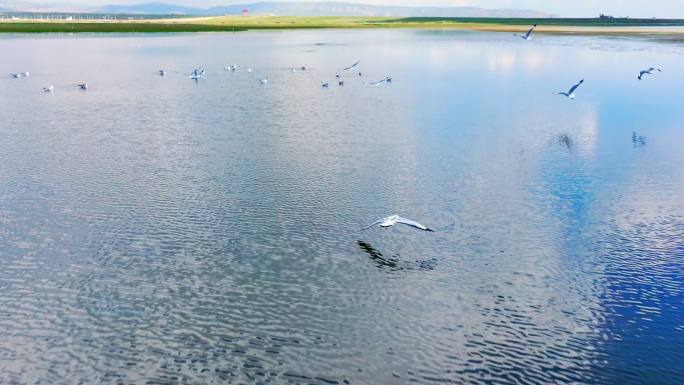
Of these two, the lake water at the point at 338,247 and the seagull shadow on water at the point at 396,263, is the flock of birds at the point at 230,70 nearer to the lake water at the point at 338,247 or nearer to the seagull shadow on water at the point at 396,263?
the lake water at the point at 338,247

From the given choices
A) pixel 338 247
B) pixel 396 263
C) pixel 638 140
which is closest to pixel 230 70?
pixel 638 140

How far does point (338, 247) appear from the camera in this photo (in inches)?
882

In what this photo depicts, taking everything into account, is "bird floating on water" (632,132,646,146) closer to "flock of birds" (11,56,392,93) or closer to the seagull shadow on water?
the seagull shadow on water

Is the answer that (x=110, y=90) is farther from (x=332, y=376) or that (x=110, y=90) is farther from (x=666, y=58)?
(x=666, y=58)

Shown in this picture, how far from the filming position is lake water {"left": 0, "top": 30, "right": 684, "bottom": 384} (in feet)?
52.9

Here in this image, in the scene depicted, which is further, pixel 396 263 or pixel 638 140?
pixel 638 140

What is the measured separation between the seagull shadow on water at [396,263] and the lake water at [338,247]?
4.3 inches

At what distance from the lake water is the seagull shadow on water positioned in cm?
11

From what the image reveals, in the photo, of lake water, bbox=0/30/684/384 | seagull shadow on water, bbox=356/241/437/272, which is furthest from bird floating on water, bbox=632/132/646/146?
seagull shadow on water, bbox=356/241/437/272

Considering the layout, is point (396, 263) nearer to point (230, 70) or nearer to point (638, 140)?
point (638, 140)

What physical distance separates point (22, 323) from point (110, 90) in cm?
4567

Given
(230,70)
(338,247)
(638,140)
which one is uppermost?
(638,140)

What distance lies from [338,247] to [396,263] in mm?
2213

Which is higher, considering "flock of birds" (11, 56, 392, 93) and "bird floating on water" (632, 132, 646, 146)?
"bird floating on water" (632, 132, 646, 146)
